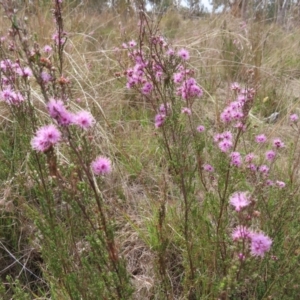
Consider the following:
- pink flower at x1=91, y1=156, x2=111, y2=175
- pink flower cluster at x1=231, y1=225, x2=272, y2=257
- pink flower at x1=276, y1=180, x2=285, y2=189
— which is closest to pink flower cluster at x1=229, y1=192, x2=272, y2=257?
pink flower cluster at x1=231, y1=225, x2=272, y2=257

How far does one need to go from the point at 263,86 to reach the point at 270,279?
2738mm

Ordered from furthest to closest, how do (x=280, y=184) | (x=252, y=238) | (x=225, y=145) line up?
(x=280, y=184), (x=225, y=145), (x=252, y=238)

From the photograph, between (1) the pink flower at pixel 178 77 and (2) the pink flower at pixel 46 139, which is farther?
(1) the pink flower at pixel 178 77

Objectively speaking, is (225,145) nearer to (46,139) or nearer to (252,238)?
(252,238)

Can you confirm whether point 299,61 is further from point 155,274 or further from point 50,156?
point 50,156

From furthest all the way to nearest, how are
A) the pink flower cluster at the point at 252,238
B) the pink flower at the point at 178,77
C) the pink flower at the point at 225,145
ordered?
the pink flower at the point at 178,77, the pink flower at the point at 225,145, the pink flower cluster at the point at 252,238

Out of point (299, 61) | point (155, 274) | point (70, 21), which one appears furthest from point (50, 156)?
point (299, 61)

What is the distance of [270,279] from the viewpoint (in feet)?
5.22

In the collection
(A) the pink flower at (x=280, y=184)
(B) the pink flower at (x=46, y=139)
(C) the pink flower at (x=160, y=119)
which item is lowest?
(A) the pink flower at (x=280, y=184)

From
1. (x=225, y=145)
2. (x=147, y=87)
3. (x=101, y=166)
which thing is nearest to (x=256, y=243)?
(x=101, y=166)

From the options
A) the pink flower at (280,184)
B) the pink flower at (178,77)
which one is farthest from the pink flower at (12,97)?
the pink flower at (280,184)

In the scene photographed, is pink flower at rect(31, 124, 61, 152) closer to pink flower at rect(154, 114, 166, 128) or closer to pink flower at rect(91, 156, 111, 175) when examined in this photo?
pink flower at rect(91, 156, 111, 175)

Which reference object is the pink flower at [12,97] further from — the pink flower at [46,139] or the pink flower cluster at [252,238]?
the pink flower cluster at [252,238]

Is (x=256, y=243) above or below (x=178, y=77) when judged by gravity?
below
